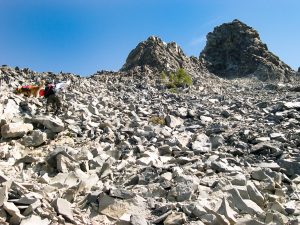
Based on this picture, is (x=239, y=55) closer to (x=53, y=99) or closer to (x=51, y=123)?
(x=53, y=99)

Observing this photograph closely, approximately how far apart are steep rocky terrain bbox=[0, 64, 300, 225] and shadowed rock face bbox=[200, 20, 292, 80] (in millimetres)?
53897

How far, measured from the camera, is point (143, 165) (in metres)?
13.3

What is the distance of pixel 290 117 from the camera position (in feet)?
70.5

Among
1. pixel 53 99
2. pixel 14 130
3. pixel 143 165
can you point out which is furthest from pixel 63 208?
pixel 53 99

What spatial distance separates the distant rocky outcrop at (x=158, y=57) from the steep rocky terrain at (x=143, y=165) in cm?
3378

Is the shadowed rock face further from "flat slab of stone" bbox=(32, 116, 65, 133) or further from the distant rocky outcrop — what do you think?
"flat slab of stone" bbox=(32, 116, 65, 133)

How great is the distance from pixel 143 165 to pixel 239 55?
73.0m

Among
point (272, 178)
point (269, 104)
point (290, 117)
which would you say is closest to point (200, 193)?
point (272, 178)

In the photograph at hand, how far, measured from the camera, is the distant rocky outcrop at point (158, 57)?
185 feet

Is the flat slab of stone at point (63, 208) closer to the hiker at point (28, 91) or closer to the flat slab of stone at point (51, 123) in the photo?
the flat slab of stone at point (51, 123)

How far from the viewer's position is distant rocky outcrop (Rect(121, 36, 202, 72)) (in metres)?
56.4

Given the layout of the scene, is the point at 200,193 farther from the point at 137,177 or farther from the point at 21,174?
the point at 21,174

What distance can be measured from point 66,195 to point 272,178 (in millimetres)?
6567

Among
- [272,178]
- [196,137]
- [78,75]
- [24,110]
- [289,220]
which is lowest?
[289,220]
